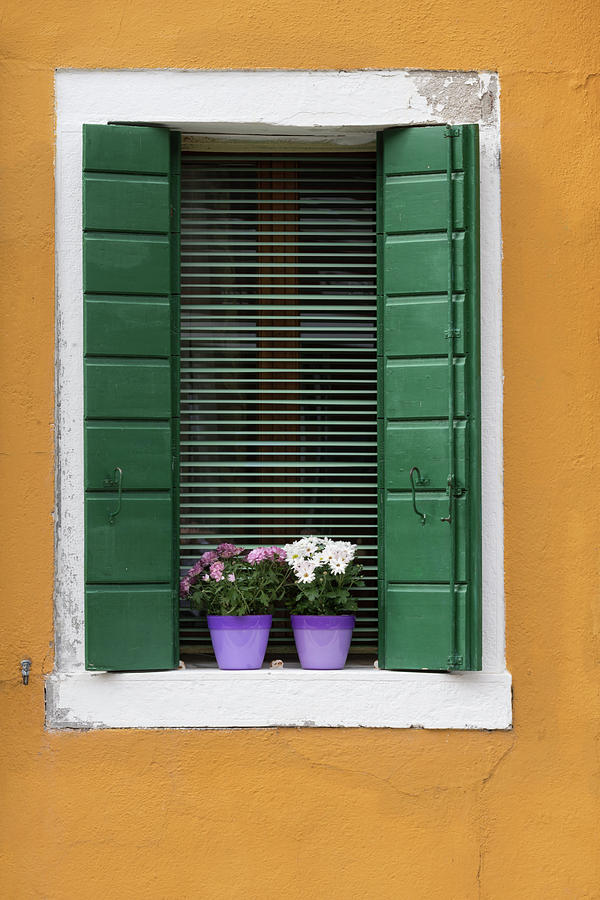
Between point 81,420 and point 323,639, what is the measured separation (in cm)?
108

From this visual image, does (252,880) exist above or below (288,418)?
below

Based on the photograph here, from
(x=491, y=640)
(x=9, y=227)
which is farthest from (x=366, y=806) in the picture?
(x=9, y=227)

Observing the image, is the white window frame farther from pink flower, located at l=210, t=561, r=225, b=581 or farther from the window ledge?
pink flower, located at l=210, t=561, r=225, b=581

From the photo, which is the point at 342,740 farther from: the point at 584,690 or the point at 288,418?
the point at 288,418

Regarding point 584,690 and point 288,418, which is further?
point 288,418

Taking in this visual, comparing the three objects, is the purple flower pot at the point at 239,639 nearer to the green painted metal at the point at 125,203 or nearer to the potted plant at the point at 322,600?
the potted plant at the point at 322,600

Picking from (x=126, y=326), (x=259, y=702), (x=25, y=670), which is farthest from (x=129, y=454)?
(x=259, y=702)

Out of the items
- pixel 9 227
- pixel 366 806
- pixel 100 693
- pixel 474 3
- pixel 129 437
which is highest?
pixel 474 3

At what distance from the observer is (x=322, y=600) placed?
3625 mm

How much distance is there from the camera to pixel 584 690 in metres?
3.63

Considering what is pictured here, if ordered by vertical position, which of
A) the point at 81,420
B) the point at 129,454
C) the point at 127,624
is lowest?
the point at 127,624

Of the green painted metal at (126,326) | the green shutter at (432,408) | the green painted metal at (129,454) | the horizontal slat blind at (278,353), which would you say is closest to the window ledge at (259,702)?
the green shutter at (432,408)

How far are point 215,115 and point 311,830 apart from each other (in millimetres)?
2363

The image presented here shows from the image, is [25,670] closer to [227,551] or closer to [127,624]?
[127,624]
